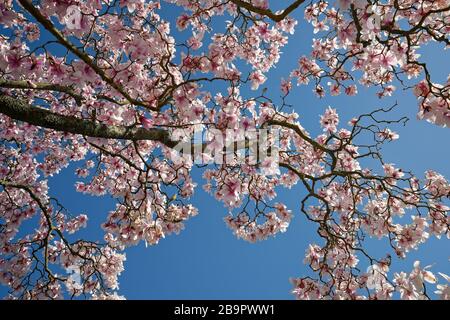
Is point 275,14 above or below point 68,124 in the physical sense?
above

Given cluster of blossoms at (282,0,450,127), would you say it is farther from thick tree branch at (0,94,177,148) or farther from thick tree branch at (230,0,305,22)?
thick tree branch at (0,94,177,148)

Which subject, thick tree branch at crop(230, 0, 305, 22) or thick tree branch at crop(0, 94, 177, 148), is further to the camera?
thick tree branch at crop(0, 94, 177, 148)

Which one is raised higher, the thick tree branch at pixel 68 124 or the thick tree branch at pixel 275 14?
the thick tree branch at pixel 275 14

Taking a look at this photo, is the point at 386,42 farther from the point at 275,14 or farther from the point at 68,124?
the point at 68,124

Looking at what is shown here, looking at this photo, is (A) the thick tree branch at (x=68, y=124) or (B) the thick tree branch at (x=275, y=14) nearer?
(B) the thick tree branch at (x=275, y=14)

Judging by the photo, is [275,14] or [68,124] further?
[68,124]

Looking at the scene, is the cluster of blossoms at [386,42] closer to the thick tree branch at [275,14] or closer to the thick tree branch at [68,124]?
the thick tree branch at [275,14]

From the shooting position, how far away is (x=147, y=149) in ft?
20.3

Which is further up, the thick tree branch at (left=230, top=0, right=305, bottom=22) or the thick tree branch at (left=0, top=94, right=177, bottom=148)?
the thick tree branch at (left=230, top=0, right=305, bottom=22)

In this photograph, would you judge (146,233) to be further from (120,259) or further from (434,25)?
(434,25)

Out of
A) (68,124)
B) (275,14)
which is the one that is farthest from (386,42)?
(68,124)
